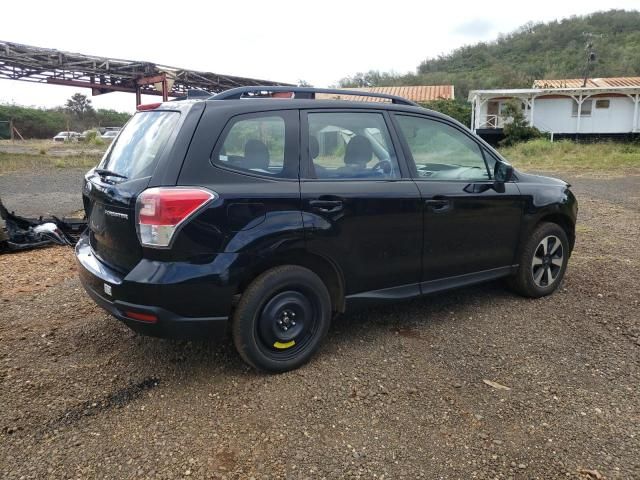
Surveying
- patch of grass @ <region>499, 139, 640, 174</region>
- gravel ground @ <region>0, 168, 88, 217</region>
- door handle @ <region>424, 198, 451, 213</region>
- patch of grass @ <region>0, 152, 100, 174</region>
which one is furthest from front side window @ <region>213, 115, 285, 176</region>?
patch of grass @ <region>499, 139, 640, 174</region>

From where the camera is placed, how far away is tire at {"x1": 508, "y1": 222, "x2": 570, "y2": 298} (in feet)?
15.1

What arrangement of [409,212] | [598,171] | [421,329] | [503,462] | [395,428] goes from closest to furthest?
1. [503,462]
2. [395,428]
3. [409,212]
4. [421,329]
5. [598,171]

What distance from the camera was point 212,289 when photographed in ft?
9.88

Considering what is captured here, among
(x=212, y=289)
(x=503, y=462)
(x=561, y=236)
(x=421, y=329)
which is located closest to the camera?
(x=503, y=462)

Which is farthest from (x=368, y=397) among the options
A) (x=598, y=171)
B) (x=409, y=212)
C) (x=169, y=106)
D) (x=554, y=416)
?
(x=598, y=171)

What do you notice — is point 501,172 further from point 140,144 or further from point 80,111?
point 80,111

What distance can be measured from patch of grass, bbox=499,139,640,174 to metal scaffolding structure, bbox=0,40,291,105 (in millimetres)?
11347

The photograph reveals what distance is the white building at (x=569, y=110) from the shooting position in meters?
32.1

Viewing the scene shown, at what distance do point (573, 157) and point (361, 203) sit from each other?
75.8 ft

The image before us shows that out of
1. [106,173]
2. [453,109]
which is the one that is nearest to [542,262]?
[106,173]

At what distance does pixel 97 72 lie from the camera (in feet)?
64.6

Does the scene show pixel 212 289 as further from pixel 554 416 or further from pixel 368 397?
pixel 554 416

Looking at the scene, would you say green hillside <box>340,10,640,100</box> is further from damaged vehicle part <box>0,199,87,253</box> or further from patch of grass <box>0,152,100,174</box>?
damaged vehicle part <box>0,199,87,253</box>

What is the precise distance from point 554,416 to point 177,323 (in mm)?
2153
